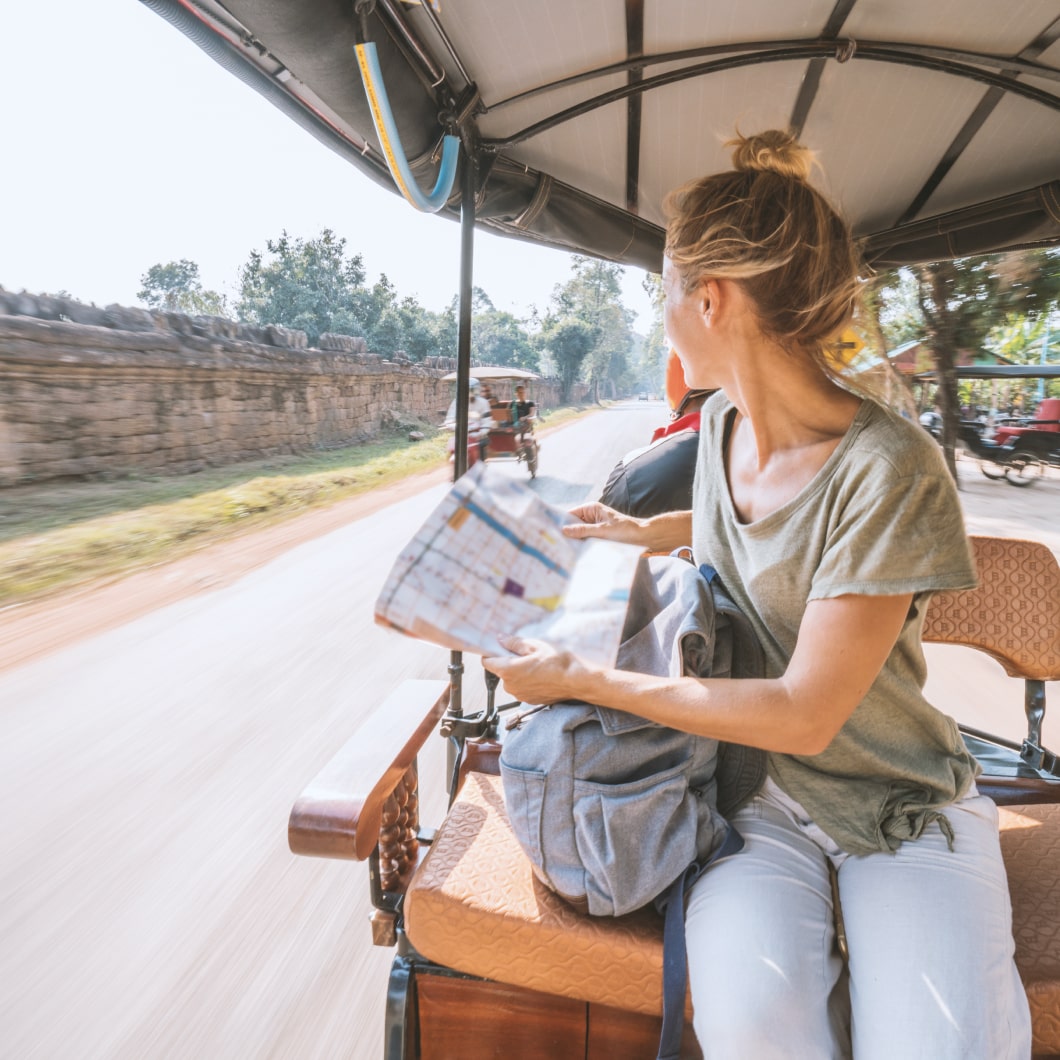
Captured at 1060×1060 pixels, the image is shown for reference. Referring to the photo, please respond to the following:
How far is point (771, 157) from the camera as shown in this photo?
3.64 ft

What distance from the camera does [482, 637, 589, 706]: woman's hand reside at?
3.31 feet

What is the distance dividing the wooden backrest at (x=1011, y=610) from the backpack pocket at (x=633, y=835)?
107 cm

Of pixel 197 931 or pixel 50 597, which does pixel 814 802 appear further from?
pixel 50 597

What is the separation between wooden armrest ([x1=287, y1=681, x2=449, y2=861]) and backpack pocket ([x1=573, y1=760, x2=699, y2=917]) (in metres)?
0.34

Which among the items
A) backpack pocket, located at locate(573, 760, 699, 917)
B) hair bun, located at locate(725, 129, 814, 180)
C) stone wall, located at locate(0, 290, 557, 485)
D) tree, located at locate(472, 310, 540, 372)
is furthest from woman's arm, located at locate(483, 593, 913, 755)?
tree, located at locate(472, 310, 540, 372)

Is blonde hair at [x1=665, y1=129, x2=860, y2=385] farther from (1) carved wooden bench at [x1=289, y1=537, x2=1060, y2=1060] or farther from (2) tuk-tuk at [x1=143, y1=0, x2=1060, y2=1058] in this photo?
(1) carved wooden bench at [x1=289, y1=537, x2=1060, y2=1060]

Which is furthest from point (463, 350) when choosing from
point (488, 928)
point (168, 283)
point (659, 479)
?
point (168, 283)

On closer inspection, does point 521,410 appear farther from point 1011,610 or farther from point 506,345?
point 506,345

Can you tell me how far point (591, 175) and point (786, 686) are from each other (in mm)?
1764

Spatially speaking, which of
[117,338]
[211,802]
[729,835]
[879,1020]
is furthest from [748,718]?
[117,338]

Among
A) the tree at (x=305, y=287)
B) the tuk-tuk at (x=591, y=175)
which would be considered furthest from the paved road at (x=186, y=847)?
the tree at (x=305, y=287)

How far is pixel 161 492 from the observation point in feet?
24.9

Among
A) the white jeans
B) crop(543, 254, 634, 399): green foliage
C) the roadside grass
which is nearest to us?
the white jeans

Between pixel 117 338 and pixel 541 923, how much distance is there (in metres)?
8.37
